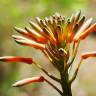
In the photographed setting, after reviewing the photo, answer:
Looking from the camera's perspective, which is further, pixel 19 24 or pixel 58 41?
pixel 19 24

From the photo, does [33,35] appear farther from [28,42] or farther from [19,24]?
[19,24]

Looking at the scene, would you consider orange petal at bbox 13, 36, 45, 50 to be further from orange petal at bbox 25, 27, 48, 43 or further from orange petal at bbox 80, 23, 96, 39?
orange petal at bbox 80, 23, 96, 39

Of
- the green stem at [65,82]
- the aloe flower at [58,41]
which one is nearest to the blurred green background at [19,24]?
the aloe flower at [58,41]

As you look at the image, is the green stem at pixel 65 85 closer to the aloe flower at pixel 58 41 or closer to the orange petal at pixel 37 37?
the aloe flower at pixel 58 41

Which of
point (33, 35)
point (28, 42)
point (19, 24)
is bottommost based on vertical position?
point (28, 42)

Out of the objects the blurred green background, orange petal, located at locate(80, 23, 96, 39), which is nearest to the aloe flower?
orange petal, located at locate(80, 23, 96, 39)

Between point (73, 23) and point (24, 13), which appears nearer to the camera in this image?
point (73, 23)

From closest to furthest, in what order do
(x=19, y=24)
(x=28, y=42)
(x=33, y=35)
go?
(x=28, y=42)
(x=33, y=35)
(x=19, y=24)

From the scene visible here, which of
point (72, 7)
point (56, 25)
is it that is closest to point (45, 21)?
point (56, 25)

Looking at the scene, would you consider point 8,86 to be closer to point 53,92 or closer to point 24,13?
point 24,13

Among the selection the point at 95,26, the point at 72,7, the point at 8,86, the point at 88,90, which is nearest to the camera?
the point at 95,26

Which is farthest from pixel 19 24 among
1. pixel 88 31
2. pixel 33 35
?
pixel 88 31
